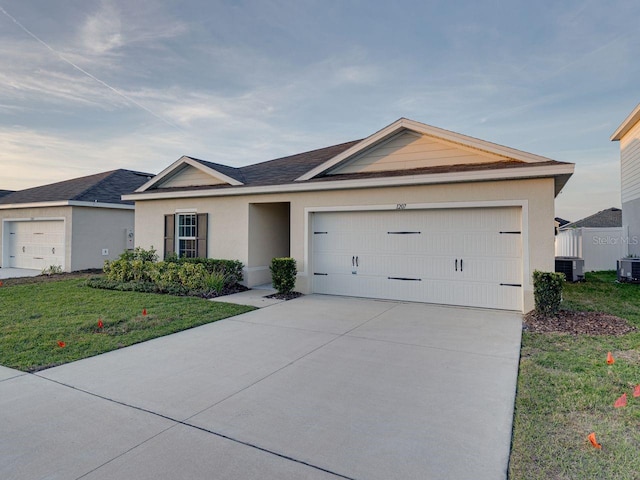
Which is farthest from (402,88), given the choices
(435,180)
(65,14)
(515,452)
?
(515,452)

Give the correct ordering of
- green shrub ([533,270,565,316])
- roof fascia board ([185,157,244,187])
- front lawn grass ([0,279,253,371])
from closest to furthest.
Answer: front lawn grass ([0,279,253,371]) → green shrub ([533,270,565,316]) → roof fascia board ([185,157,244,187])

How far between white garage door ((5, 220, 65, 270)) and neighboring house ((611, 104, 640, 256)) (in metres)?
22.2

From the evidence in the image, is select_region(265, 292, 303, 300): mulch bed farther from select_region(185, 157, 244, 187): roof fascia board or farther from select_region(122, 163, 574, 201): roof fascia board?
select_region(185, 157, 244, 187): roof fascia board

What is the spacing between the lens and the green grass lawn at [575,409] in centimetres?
259

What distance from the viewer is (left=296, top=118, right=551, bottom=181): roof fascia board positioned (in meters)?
7.80

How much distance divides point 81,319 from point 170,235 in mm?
5500

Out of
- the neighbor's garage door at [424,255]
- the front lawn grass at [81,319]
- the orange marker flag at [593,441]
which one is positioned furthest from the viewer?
the neighbor's garage door at [424,255]

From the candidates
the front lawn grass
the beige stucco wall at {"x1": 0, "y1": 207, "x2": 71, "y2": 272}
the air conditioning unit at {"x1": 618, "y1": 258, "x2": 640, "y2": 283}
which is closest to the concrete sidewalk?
the beige stucco wall at {"x1": 0, "y1": 207, "x2": 71, "y2": 272}

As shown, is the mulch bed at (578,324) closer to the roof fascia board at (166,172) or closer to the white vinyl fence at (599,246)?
the white vinyl fence at (599,246)

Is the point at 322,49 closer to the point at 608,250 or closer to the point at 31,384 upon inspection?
the point at 31,384

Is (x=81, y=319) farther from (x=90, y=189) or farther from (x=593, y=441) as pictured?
(x=90, y=189)

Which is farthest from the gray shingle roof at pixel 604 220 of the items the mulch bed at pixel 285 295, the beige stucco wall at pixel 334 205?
the mulch bed at pixel 285 295

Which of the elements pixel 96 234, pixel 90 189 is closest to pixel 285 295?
pixel 96 234

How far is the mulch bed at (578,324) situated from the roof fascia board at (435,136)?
10.4ft
